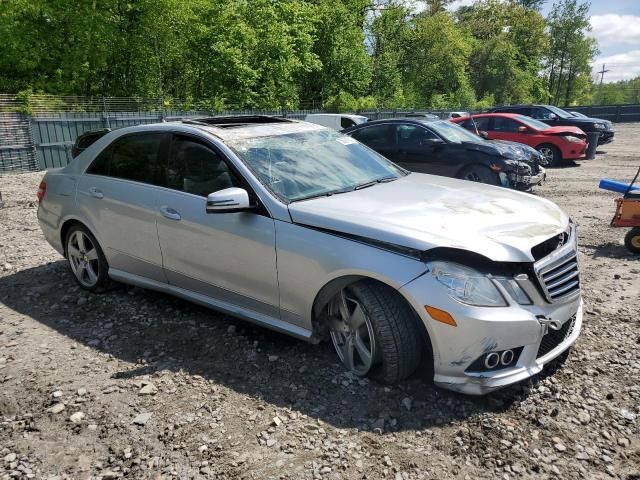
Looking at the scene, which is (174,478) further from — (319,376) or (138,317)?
(138,317)

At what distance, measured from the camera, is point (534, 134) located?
1425cm

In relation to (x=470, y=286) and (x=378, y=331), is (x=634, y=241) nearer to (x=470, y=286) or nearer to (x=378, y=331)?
(x=470, y=286)

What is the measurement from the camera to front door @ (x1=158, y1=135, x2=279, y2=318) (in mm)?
3426

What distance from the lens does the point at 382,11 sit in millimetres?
40062

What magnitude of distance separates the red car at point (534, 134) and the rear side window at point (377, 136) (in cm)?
488

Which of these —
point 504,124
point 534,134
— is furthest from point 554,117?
point 504,124

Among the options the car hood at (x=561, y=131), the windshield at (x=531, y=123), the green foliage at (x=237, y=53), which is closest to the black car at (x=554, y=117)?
the car hood at (x=561, y=131)

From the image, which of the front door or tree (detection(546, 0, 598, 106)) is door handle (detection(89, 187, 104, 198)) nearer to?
the front door

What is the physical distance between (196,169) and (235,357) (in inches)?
57.7

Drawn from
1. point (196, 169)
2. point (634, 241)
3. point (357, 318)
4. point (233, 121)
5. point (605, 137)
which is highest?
point (233, 121)

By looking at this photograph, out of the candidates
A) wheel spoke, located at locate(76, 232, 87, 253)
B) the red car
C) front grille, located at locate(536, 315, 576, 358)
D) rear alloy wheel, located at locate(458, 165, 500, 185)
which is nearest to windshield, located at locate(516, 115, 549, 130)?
the red car

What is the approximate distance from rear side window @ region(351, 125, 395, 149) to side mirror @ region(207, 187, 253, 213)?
6969mm

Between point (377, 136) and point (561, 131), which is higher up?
point (377, 136)

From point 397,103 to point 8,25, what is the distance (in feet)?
82.8
